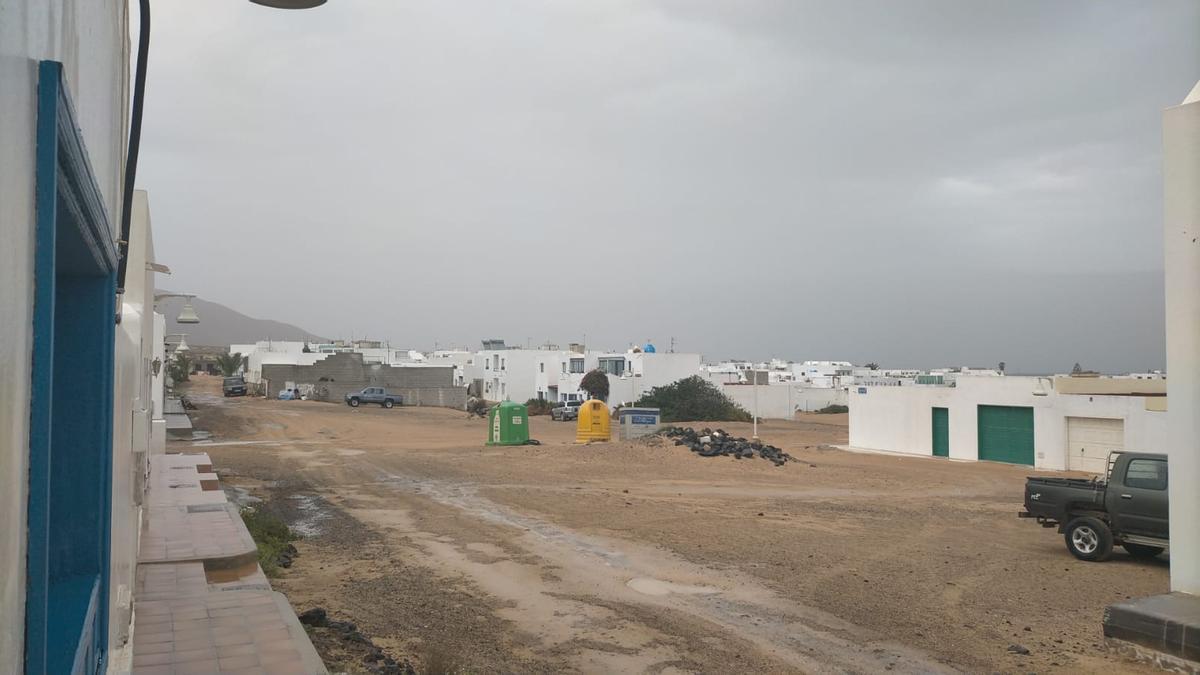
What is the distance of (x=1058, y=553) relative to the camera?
14.2m

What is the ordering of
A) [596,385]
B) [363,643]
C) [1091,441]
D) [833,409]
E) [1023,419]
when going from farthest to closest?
[833,409]
[596,385]
[1023,419]
[1091,441]
[363,643]

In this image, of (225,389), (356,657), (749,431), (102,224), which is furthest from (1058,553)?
(225,389)

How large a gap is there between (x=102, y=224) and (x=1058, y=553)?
15154 mm

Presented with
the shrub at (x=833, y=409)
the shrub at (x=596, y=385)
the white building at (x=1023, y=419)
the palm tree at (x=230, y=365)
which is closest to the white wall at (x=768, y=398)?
the shrub at (x=833, y=409)

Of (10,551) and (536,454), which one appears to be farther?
(536,454)

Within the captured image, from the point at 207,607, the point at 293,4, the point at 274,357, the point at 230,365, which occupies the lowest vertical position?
the point at 207,607

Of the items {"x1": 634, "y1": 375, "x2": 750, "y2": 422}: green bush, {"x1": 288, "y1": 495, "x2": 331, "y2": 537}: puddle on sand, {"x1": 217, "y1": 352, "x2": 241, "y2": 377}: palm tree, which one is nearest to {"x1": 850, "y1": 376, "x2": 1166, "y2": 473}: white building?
{"x1": 634, "y1": 375, "x2": 750, "y2": 422}: green bush

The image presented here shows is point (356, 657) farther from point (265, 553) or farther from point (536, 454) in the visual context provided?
point (536, 454)

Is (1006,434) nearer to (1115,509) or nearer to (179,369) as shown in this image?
(1115,509)

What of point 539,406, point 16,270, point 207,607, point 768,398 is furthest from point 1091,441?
point 539,406

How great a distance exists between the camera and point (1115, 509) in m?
13.2

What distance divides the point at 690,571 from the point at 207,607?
661 cm

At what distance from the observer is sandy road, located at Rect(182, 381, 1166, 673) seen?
8.77 metres

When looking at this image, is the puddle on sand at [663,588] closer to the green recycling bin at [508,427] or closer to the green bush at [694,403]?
the green recycling bin at [508,427]
